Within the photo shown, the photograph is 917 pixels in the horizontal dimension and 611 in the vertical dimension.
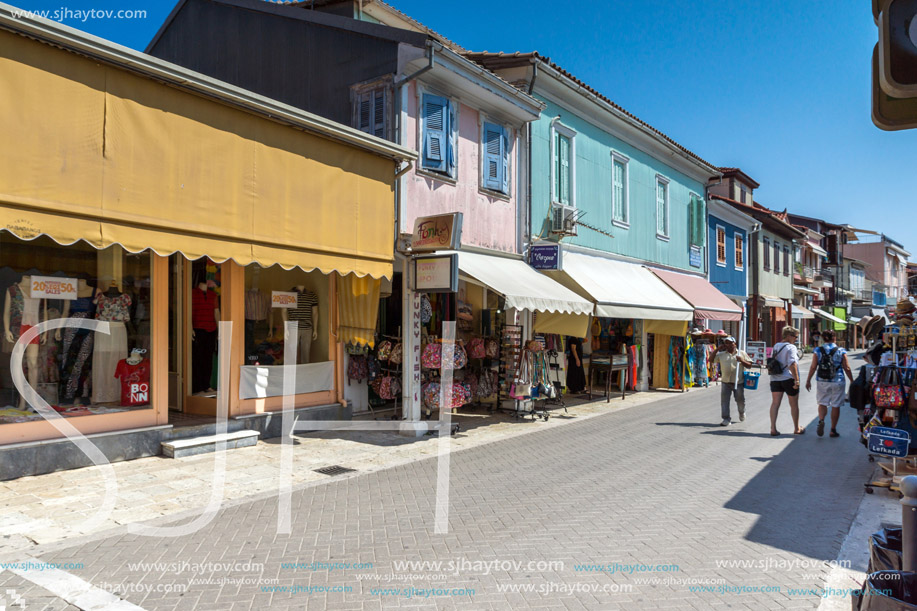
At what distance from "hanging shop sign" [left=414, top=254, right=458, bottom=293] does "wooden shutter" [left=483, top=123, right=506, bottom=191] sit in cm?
282

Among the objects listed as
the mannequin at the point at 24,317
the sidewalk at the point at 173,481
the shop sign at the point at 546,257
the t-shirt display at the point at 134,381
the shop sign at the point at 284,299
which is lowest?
the sidewalk at the point at 173,481

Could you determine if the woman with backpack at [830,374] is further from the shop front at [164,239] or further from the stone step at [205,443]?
the stone step at [205,443]

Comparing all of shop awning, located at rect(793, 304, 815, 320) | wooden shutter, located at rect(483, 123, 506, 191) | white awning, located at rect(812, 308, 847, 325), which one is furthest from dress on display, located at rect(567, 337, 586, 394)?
white awning, located at rect(812, 308, 847, 325)

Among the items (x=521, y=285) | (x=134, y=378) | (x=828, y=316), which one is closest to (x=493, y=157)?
(x=521, y=285)

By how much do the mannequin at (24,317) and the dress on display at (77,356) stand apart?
29 cm

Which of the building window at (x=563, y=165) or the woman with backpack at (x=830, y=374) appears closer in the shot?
the woman with backpack at (x=830, y=374)

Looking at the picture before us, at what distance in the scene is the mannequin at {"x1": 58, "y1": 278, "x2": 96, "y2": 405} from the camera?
24.1 feet

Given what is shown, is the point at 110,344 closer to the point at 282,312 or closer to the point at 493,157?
the point at 282,312

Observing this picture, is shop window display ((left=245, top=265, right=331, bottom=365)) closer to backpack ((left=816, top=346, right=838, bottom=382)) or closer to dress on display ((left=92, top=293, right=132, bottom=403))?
dress on display ((left=92, top=293, right=132, bottom=403))

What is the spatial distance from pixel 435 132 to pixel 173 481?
23.4 ft

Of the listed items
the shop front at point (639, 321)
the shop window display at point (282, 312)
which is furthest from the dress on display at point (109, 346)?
the shop front at point (639, 321)

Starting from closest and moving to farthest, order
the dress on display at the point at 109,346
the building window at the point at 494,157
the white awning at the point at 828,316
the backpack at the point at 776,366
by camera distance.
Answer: the dress on display at the point at 109,346
the backpack at the point at 776,366
the building window at the point at 494,157
the white awning at the point at 828,316

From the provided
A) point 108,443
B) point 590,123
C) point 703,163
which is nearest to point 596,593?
point 108,443

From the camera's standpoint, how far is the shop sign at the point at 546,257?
13.0 meters
